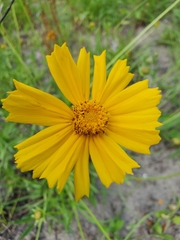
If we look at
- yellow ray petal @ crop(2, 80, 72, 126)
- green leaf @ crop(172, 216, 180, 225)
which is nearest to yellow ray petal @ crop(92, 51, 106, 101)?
yellow ray petal @ crop(2, 80, 72, 126)

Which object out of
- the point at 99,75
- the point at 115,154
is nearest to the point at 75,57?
the point at 99,75

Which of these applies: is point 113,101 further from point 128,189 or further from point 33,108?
point 128,189

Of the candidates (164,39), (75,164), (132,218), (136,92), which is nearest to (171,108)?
(164,39)

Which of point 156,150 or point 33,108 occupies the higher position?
point 33,108

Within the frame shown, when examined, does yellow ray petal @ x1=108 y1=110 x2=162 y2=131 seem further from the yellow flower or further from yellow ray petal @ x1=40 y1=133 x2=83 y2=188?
yellow ray petal @ x1=40 y1=133 x2=83 y2=188

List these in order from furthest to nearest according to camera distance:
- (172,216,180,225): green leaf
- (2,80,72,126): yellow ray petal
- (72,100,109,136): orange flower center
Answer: (172,216,180,225): green leaf → (72,100,109,136): orange flower center → (2,80,72,126): yellow ray petal

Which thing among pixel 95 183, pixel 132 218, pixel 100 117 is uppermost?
pixel 100 117

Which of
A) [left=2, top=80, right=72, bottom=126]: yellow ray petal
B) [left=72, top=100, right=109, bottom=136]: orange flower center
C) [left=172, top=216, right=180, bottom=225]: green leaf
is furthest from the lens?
[left=172, top=216, right=180, bottom=225]: green leaf

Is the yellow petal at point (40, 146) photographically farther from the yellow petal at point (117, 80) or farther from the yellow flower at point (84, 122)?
the yellow petal at point (117, 80)
